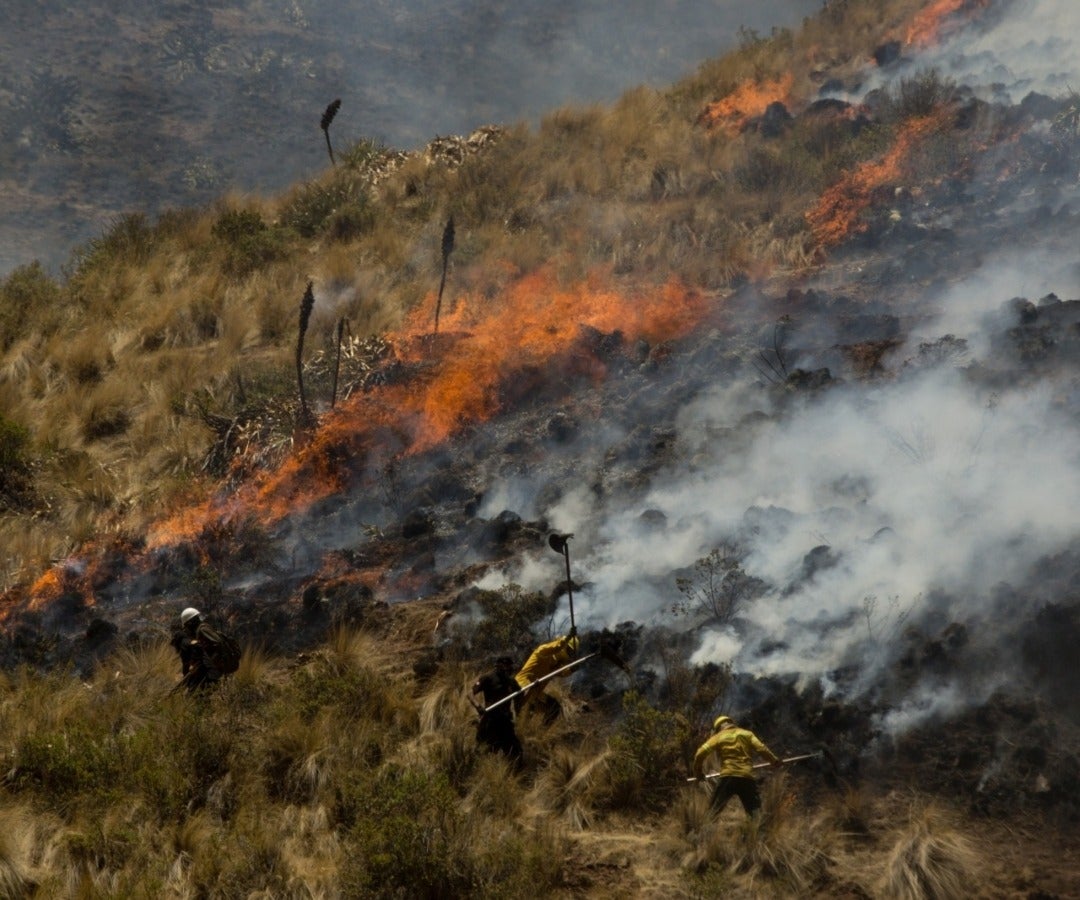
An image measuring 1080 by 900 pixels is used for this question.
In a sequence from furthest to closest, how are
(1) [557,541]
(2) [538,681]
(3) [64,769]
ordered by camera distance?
(1) [557,541] → (2) [538,681] → (3) [64,769]

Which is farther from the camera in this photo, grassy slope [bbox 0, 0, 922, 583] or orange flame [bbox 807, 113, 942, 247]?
orange flame [bbox 807, 113, 942, 247]

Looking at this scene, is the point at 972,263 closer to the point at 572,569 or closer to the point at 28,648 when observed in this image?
the point at 572,569

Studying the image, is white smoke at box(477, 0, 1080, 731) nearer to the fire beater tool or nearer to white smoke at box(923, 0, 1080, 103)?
the fire beater tool

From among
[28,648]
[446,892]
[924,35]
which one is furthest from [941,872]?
[924,35]

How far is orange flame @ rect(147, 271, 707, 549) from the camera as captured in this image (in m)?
11.7

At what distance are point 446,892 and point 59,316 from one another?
13.6 metres

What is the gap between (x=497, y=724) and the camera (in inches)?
280

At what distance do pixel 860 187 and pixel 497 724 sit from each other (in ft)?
36.8

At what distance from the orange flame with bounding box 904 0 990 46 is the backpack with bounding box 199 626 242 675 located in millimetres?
16597

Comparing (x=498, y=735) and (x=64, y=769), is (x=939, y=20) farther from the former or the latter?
(x=64, y=769)

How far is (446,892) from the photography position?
5.59 meters

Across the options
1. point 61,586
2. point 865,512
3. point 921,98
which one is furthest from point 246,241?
point 865,512

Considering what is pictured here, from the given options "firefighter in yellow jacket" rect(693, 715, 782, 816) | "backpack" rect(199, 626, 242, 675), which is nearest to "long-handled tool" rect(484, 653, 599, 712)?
"firefighter in yellow jacket" rect(693, 715, 782, 816)

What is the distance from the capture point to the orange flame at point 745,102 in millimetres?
18453
